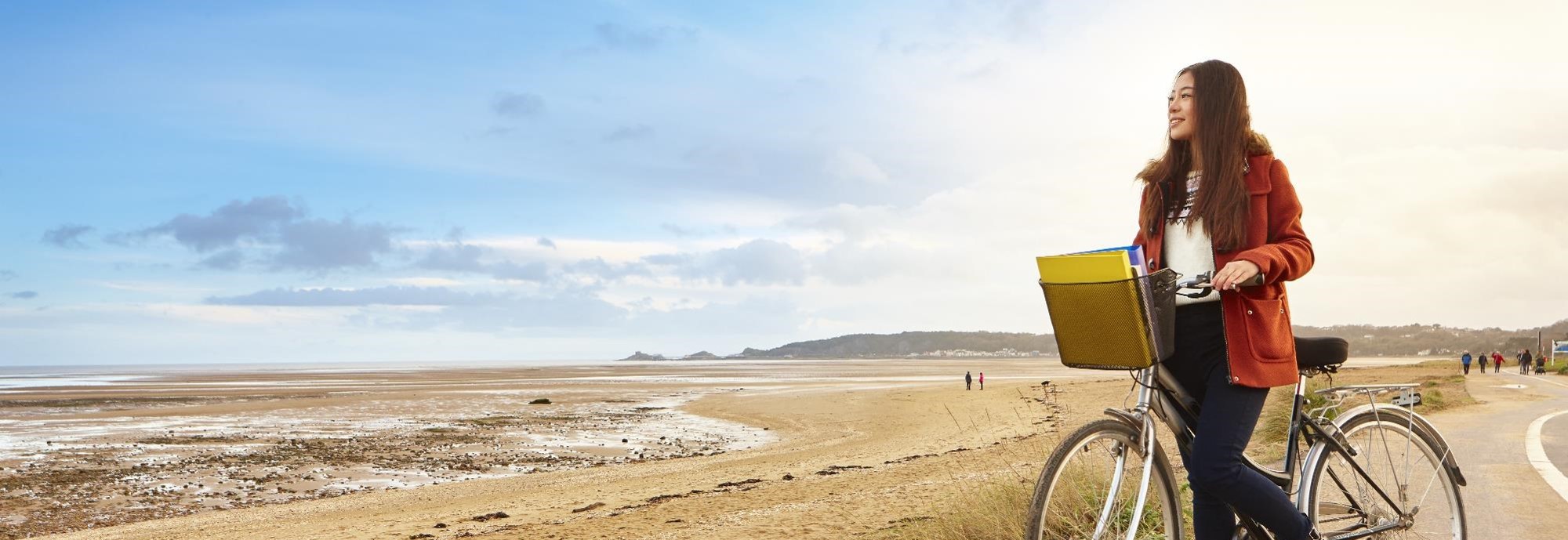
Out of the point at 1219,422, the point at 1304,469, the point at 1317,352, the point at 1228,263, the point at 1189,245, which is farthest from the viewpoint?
the point at 1304,469

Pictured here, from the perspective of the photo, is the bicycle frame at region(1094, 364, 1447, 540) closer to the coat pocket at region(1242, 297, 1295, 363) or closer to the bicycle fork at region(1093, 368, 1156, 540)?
the bicycle fork at region(1093, 368, 1156, 540)

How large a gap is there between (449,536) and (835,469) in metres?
5.74

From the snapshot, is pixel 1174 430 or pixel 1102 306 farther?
pixel 1174 430

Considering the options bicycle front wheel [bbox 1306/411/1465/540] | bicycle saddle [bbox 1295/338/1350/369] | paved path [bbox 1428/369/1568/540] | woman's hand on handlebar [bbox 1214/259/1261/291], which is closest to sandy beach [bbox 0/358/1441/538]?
paved path [bbox 1428/369/1568/540]

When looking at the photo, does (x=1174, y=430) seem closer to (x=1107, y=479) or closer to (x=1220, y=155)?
(x=1107, y=479)

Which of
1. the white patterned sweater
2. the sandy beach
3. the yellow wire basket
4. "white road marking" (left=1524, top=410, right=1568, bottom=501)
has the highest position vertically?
the white patterned sweater

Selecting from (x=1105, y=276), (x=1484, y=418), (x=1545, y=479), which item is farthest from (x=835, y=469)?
(x=1105, y=276)

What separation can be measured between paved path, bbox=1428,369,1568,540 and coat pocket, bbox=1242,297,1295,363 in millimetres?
3413

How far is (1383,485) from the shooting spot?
3.97 metres

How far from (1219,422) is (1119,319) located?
0.53 meters

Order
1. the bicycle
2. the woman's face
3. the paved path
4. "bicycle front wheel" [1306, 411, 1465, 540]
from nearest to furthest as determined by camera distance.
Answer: the bicycle, the woman's face, "bicycle front wheel" [1306, 411, 1465, 540], the paved path

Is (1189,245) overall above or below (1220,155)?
below

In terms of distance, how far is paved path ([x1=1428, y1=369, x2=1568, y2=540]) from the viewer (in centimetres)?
582

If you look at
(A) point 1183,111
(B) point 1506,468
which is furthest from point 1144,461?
(B) point 1506,468
